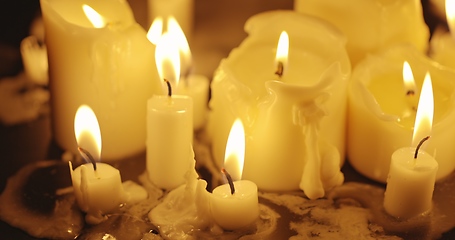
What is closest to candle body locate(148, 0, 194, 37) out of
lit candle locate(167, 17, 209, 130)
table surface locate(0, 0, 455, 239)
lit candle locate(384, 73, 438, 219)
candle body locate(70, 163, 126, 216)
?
table surface locate(0, 0, 455, 239)

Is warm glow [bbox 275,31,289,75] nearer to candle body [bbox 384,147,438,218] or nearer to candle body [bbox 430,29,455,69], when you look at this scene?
candle body [bbox 384,147,438,218]

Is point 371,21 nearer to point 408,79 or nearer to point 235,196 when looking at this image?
point 408,79

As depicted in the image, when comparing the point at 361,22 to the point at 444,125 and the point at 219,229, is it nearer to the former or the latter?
the point at 444,125

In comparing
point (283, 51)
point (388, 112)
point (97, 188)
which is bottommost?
point (97, 188)

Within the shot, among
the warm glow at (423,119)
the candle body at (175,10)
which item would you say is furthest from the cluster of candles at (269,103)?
the candle body at (175,10)

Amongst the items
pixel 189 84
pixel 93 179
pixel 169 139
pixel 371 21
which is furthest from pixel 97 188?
pixel 371 21

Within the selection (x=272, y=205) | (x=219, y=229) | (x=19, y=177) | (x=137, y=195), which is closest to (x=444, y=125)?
(x=272, y=205)

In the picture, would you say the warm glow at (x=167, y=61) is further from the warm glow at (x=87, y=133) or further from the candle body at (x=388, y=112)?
the candle body at (x=388, y=112)
